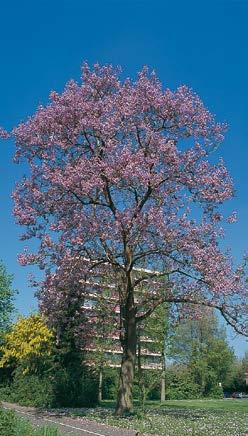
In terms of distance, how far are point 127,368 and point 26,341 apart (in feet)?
50.1

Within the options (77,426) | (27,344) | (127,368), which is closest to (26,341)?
(27,344)

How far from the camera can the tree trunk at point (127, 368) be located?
25.5 metres

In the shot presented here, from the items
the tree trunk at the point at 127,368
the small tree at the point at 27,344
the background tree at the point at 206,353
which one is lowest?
the tree trunk at the point at 127,368

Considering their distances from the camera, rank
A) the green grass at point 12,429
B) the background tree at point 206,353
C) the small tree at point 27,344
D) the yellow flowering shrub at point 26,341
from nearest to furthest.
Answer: the green grass at point 12,429
the small tree at point 27,344
the yellow flowering shrub at point 26,341
the background tree at point 206,353

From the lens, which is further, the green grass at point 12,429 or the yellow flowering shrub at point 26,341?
the yellow flowering shrub at point 26,341

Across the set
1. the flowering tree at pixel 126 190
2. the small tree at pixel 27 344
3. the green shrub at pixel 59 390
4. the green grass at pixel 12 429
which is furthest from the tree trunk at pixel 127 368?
the green grass at pixel 12 429

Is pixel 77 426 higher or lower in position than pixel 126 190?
lower

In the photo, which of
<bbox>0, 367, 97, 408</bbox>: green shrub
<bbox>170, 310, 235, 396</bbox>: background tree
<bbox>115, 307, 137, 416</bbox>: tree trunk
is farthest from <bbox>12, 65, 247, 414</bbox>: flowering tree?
<bbox>170, 310, 235, 396</bbox>: background tree

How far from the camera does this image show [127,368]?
2602cm

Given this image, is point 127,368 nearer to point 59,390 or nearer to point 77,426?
point 77,426

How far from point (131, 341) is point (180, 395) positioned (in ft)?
172

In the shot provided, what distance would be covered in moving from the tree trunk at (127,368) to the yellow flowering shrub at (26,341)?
1222 cm

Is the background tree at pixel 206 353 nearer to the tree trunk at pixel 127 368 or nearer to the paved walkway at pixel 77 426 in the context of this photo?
the tree trunk at pixel 127 368

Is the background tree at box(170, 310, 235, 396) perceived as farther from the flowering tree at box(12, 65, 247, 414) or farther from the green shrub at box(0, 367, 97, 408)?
the flowering tree at box(12, 65, 247, 414)
